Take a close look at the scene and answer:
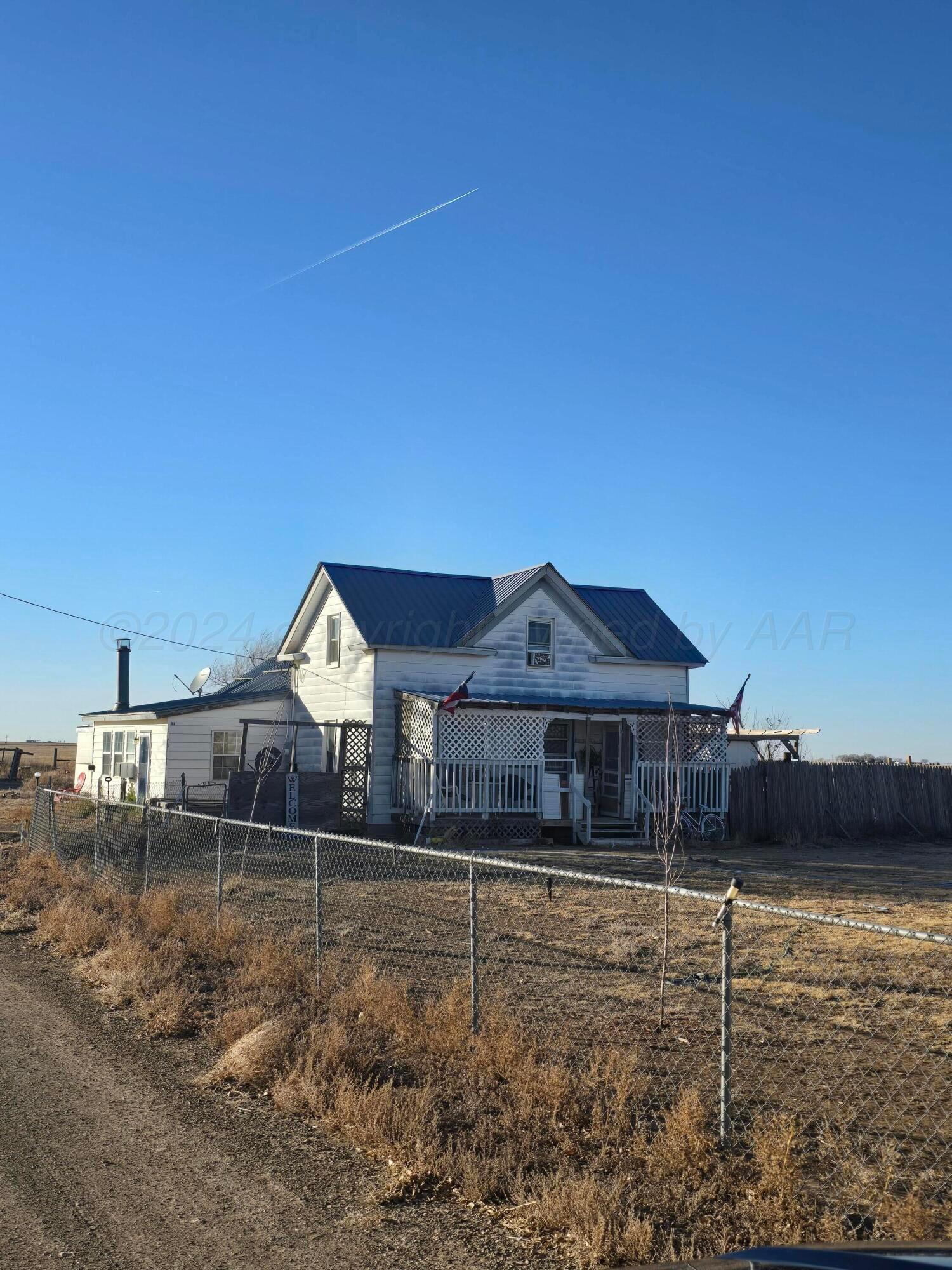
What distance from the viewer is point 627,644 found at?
89.8 ft

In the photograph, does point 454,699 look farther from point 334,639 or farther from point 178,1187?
point 178,1187

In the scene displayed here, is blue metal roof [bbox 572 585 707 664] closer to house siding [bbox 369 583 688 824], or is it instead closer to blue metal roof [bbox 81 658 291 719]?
house siding [bbox 369 583 688 824]

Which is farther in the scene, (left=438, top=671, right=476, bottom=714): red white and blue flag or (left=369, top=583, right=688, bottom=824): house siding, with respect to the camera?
(left=369, top=583, right=688, bottom=824): house siding

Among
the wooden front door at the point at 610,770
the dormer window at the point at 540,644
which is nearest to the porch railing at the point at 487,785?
the dormer window at the point at 540,644

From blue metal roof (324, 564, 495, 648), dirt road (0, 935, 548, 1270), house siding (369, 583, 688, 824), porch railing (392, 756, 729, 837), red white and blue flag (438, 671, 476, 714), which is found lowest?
dirt road (0, 935, 548, 1270)

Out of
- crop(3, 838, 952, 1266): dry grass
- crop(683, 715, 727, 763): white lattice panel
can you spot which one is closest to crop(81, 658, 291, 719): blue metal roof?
crop(683, 715, 727, 763): white lattice panel

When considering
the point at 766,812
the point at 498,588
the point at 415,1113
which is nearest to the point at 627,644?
the point at 498,588

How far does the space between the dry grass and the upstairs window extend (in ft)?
55.9

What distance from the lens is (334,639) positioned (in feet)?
86.5

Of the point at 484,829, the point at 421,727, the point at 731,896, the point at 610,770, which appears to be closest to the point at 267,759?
the point at 421,727

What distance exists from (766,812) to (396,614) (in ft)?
35.8

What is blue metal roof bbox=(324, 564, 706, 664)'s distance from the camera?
25.1 meters

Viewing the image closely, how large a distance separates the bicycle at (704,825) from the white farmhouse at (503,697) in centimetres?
26

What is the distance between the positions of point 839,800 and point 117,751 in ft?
65.1
